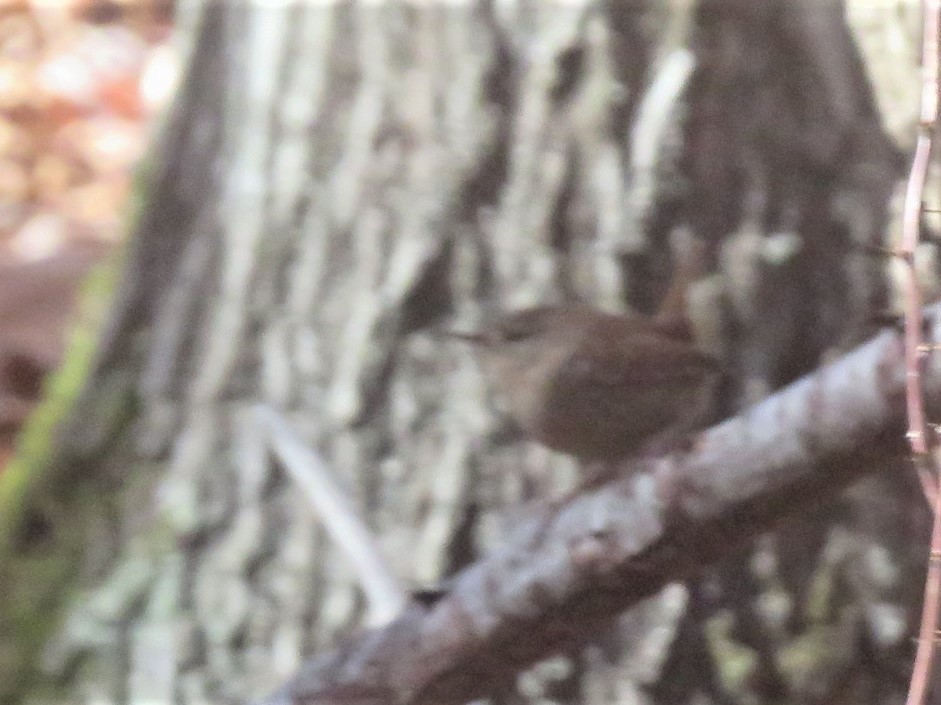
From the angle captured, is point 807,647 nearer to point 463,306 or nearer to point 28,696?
point 463,306

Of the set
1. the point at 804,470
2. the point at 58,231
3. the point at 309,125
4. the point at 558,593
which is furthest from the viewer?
the point at 58,231

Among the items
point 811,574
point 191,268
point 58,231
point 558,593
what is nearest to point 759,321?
point 811,574

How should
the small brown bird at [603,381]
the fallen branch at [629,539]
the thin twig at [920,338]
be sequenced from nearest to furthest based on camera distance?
1. the thin twig at [920,338]
2. the fallen branch at [629,539]
3. the small brown bird at [603,381]

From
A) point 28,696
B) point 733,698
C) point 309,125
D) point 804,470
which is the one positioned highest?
point 309,125

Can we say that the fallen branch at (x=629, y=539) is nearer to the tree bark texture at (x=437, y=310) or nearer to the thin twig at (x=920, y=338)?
the thin twig at (x=920, y=338)

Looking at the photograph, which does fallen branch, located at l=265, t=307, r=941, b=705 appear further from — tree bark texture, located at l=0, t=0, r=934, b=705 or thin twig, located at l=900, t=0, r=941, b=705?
tree bark texture, located at l=0, t=0, r=934, b=705

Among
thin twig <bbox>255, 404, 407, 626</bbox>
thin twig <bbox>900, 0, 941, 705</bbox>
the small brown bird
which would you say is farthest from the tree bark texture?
thin twig <bbox>900, 0, 941, 705</bbox>

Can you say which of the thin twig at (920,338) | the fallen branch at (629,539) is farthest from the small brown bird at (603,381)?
the thin twig at (920,338)
